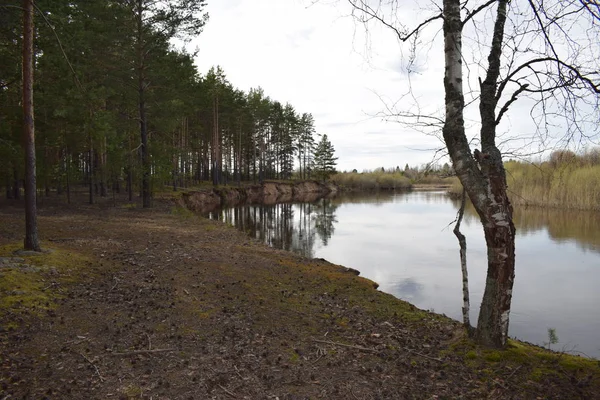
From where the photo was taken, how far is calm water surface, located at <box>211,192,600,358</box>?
953 centimetres

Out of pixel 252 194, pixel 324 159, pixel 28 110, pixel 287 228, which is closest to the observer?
pixel 28 110

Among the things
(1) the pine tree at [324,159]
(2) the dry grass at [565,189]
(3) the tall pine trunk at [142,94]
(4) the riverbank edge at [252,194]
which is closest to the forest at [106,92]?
(3) the tall pine trunk at [142,94]

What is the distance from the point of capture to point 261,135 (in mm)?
60656

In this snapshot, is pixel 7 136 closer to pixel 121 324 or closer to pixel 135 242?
pixel 135 242

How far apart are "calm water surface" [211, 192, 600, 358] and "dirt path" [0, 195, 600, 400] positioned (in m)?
2.45

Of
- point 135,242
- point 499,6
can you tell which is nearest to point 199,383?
point 499,6

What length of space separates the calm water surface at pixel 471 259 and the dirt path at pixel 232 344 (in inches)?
96.3

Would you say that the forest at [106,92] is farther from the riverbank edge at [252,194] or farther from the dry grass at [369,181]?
the dry grass at [369,181]

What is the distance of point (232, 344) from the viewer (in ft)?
18.3

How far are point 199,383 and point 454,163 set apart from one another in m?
4.37

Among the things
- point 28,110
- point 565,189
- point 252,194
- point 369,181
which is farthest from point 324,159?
point 28,110

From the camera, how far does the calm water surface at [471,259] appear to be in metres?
9.53

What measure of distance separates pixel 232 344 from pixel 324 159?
72.4 m

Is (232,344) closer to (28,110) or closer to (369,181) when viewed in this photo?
(28,110)
